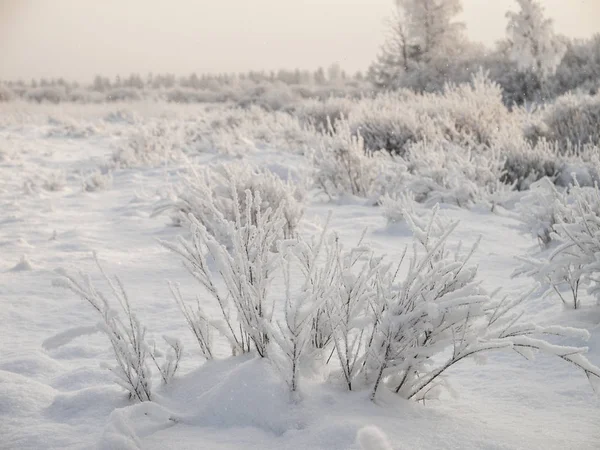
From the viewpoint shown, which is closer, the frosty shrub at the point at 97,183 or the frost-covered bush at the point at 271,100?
the frosty shrub at the point at 97,183

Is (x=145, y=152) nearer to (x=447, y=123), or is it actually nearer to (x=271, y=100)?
(x=447, y=123)

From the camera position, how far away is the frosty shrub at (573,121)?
8.20 meters

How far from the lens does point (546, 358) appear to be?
2.06m

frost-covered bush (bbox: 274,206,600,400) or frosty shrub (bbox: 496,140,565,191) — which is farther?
frosty shrub (bbox: 496,140,565,191)

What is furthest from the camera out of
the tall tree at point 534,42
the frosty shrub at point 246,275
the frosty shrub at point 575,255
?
the tall tree at point 534,42

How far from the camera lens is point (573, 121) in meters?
8.55

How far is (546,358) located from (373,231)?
8.19 feet

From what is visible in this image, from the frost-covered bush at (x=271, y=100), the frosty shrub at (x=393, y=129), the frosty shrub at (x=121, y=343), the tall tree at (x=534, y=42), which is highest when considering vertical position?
the tall tree at (x=534, y=42)

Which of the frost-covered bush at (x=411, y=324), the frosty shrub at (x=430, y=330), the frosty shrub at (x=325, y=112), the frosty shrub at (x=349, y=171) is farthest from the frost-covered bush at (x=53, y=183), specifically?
the frosty shrub at (x=325, y=112)

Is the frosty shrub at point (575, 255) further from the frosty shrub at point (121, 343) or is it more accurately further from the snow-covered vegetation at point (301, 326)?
the frosty shrub at point (121, 343)

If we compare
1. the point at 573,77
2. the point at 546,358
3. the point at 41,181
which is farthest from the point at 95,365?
the point at 573,77

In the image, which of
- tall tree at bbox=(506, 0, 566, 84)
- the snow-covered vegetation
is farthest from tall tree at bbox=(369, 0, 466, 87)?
the snow-covered vegetation

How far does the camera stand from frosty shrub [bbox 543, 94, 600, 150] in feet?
26.9

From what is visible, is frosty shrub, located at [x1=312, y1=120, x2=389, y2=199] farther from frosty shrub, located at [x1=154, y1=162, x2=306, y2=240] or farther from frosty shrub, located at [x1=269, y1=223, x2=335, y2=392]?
frosty shrub, located at [x1=269, y1=223, x2=335, y2=392]
